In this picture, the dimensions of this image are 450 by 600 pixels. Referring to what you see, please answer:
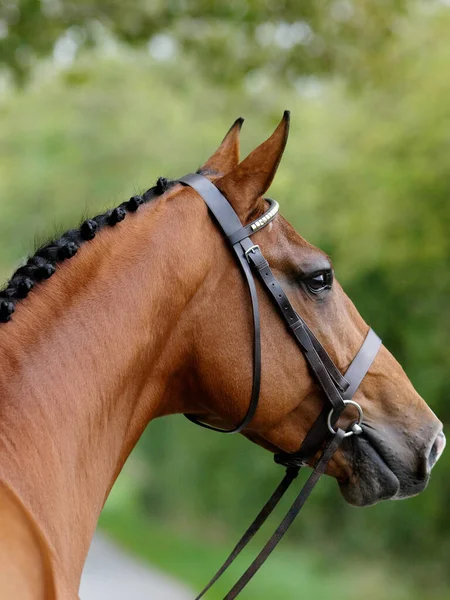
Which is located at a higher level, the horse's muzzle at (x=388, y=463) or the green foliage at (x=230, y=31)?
the green foliage at (x=230, y=31)

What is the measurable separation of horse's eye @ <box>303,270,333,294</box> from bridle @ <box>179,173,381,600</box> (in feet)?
0.45

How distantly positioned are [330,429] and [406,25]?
21.6 feet

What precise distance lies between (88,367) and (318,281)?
0.97 meters

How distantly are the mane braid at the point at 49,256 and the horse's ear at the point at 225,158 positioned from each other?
0.43 metres

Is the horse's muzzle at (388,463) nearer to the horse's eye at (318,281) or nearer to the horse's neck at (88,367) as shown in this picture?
the horse's eye at (318,281)

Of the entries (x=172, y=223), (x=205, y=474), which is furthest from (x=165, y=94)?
(x=172, y=223)

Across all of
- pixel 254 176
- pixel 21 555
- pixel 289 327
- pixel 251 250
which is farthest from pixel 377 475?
pixel 21 555

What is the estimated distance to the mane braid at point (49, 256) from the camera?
106 inches

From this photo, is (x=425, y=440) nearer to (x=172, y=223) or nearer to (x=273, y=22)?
(x=172, y=223)

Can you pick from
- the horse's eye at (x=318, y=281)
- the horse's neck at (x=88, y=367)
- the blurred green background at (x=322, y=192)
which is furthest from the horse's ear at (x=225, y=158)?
the blurred green background at (x=322, y=192)

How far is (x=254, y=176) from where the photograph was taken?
304 centimetres

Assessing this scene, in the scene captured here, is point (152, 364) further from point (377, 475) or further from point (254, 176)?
point (377, 475)

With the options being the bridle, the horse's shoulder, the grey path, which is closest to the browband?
the bridle

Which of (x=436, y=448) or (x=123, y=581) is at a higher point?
(x=436, y=448)
